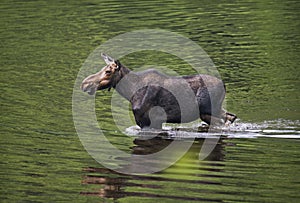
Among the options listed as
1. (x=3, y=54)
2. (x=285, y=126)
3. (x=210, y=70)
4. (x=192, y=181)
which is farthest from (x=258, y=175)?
(x=3, y=54)

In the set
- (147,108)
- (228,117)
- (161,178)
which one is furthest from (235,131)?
(161,178)

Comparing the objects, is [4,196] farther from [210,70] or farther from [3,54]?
[3,54]

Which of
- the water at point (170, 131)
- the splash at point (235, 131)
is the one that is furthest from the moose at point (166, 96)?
the water at point (170, 131)

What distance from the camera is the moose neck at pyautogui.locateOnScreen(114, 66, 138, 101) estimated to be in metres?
13.7

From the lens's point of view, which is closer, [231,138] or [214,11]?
[231,138]

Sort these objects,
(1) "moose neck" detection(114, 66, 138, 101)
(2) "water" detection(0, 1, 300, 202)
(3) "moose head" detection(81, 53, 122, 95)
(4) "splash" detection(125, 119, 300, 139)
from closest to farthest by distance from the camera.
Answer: (2) "water" detection(0, 1, 300, 202), (4) "splash" detection(125, 119, 300, 139), (3) "moose head" detection(81, 53, 122, 95), (1) "moose neck" detection(114, 66, 138, 101)

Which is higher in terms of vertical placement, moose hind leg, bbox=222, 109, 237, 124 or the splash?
moose hind leg, bbox=222, 109, 237, 124

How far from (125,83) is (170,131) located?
110 centimetres

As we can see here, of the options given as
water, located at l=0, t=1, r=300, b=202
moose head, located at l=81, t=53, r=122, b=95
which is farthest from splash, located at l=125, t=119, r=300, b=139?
moose head, located at l=81, t=53, r=122, b=95

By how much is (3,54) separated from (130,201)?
11982 mm

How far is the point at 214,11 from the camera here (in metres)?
27.5

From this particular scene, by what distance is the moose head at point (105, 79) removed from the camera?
44.3ft

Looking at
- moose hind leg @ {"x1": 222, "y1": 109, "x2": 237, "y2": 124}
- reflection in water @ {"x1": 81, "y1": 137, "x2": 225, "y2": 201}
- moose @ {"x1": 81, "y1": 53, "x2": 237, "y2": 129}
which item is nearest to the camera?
reflection in water @ {"x1": 81, "y1": 137, "x2": 225, "y2": 201}

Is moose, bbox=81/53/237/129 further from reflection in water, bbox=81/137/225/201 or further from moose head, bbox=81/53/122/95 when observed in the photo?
reflection in water, bbox=81/137/225/201
